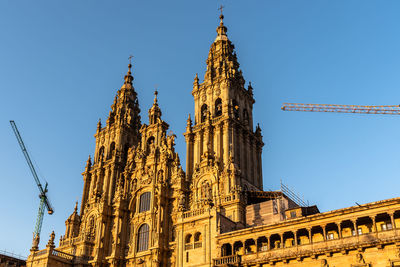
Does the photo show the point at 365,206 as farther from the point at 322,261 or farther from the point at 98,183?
the point at 98,183

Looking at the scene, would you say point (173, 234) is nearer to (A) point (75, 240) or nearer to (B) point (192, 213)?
(B) point (192, 213)

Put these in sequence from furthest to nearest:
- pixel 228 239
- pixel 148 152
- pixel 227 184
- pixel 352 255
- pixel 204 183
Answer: pixel 148 152 < pixel 204 183 < pixel 227 184 < pixel 228 239 < pixel 352 255

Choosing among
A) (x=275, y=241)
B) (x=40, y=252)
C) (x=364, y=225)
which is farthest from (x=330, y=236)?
(x=40, y=252)

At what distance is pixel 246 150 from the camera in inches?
2670

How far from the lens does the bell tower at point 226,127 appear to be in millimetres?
64750

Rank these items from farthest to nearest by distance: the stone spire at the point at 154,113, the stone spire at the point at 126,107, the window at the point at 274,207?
the stone spire at the point at 126,107
the stone spire at the point at 154,113
the window at the point at 274,207

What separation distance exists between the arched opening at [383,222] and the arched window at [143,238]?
34.8m

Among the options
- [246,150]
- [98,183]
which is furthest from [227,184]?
[98,183]

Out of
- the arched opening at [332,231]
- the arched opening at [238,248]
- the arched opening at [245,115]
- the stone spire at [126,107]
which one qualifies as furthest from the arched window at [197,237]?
the stone spire at [126,107]

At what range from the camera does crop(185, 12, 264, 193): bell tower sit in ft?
212

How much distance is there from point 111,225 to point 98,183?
32.3 feet

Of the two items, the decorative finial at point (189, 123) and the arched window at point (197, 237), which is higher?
the decorative finial at point (189, 123)

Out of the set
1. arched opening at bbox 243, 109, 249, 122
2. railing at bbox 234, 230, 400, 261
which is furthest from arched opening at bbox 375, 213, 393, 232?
arched opening at bbox 243, 109, 249, 122

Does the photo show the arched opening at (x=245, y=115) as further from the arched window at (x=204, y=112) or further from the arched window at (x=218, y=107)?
the arched window at (x=204, y=112)
